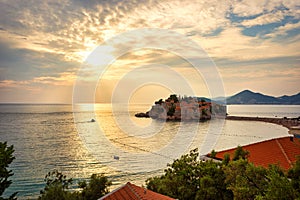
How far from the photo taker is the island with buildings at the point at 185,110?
3539 inches

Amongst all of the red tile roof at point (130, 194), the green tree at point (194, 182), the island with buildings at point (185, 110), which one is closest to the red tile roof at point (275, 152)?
the green tree at point (194, 182)

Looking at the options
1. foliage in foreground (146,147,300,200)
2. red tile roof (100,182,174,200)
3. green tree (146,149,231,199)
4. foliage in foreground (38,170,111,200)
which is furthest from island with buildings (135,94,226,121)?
red tile roof (100,182,174,200)

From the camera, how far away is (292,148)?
44.7 feet

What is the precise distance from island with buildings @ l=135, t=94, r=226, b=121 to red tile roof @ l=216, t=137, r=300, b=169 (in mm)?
71815

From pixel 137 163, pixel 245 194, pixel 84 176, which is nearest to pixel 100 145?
pixel 137 163

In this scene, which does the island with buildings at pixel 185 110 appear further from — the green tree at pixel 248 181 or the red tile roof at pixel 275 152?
the green tree at pixel 248 181

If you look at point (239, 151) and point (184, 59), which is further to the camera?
point (184, 59)

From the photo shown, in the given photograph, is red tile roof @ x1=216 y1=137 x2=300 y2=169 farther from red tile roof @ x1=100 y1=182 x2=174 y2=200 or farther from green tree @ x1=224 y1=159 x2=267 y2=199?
red tile roof @ x1=100 y1=182 x2=174 y2=200

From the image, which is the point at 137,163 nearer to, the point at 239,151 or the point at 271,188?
the point at 239,151

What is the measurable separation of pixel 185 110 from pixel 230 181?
81743mm

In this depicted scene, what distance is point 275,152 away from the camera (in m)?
13.5

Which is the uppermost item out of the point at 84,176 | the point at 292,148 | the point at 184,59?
the point at 184,59

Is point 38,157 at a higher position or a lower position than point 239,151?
lower

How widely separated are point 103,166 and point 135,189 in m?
18.3
